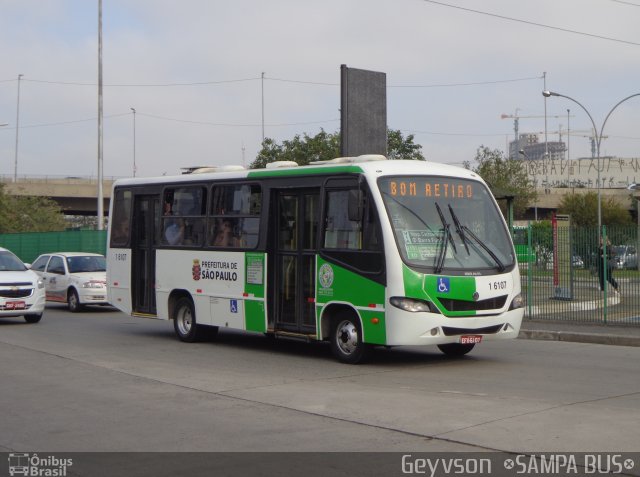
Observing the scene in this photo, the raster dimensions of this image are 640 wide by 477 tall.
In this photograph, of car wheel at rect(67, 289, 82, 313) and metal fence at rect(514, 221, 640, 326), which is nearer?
metal fence at rect(514, 221, 640, 326)

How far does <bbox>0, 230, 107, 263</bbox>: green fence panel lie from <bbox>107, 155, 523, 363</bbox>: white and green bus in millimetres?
20453

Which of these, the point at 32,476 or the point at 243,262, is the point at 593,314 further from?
the point at 32,476

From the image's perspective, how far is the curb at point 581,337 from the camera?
55.4 ft

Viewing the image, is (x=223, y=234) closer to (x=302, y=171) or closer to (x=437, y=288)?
(x=302, y=171)

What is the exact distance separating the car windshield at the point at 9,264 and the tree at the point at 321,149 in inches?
1099

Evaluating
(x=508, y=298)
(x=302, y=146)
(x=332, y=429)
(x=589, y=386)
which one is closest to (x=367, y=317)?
(x=508, y=298)

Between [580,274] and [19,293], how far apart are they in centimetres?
1249

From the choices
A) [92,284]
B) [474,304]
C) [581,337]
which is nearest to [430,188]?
[474,304]

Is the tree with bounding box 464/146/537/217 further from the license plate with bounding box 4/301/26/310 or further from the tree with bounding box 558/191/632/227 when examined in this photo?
the license plate with bounding box 4/301/26/310

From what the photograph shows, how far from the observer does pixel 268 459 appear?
774cm

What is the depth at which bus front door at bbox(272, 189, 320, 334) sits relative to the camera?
1422 centimetres

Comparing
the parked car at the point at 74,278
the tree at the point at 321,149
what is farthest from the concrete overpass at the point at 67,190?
the parked car at the point at 74,278

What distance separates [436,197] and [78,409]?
236 inches
